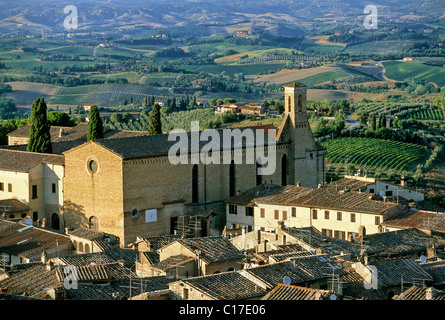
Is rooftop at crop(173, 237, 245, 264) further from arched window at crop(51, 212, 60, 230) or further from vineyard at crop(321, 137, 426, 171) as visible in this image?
vineyard at crop(321, 137, 426, 171)

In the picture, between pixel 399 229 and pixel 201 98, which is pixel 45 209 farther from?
pixel 201 98

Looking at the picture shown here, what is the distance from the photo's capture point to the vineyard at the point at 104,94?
127375mm

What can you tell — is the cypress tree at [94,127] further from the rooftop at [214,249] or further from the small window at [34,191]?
the rooftop at [214,249]

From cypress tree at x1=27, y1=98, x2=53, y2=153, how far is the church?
5322 mm

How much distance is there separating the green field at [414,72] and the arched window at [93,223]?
114904mm

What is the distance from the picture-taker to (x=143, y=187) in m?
32.8

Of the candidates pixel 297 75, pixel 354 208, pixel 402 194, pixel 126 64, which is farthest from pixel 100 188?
pixel 126 64

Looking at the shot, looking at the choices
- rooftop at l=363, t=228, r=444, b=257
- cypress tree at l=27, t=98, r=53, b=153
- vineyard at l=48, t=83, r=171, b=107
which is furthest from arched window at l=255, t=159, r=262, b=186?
vineyard at l=48, t=83, r=171, b=107

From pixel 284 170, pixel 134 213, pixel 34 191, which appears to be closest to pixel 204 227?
pixel 134 213

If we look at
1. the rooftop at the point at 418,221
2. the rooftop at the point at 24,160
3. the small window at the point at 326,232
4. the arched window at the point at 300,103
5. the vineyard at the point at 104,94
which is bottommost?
the vineyard at the point at 104,94

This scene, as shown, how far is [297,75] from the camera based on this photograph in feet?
533

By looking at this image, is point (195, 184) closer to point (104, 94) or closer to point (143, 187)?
point (143, 187)

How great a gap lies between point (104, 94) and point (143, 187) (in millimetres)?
99888

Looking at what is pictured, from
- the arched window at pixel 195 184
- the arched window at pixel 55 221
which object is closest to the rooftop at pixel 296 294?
the arched window at pixel 195 184
